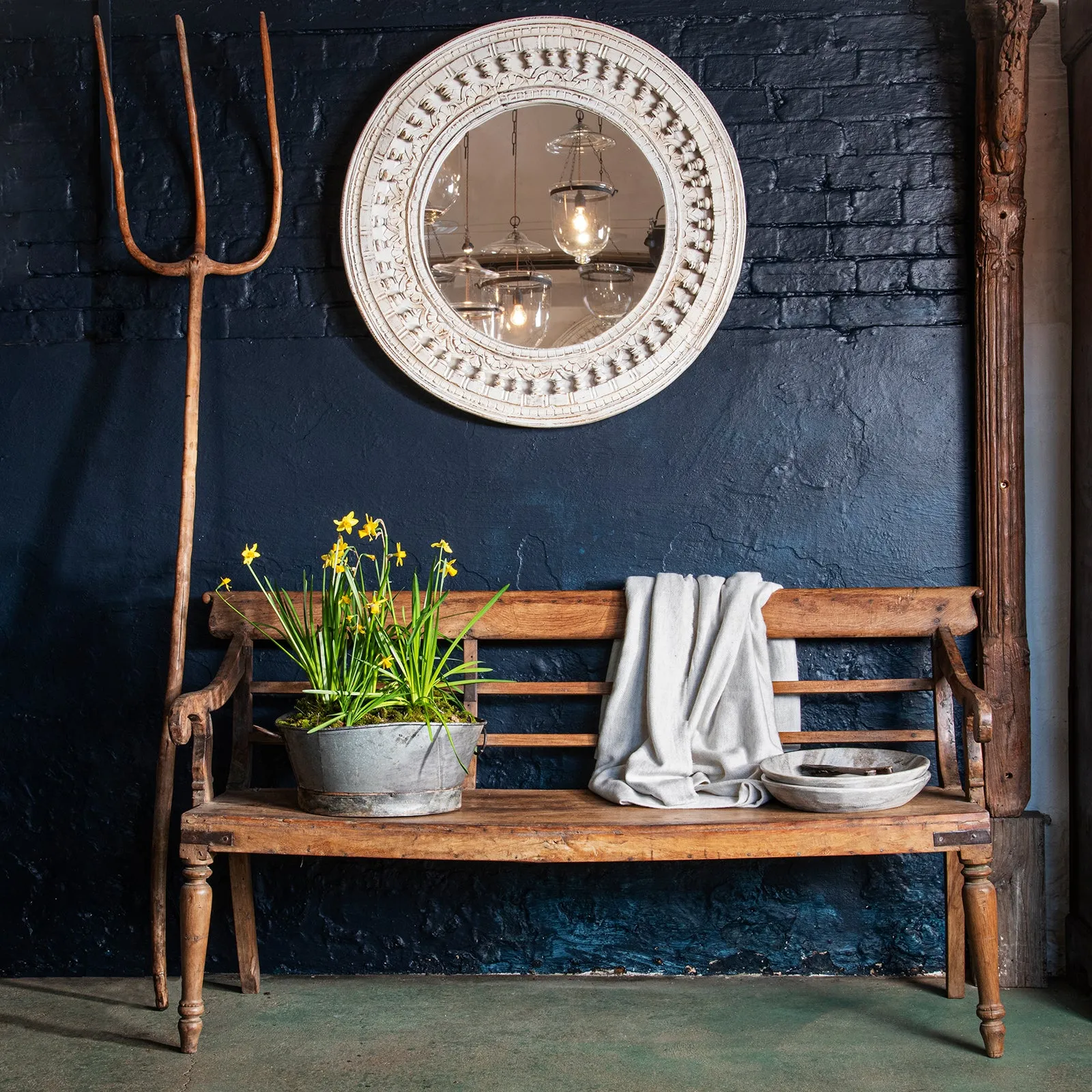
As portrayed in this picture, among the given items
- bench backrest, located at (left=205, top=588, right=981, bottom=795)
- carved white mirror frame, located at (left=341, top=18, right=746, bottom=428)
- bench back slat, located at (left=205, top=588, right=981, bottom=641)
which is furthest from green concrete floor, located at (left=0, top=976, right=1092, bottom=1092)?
carved white mirror frame, located at (left=341, top=18, right=746, bottom=428)

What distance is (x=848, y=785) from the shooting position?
7.46ft

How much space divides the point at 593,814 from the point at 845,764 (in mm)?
607

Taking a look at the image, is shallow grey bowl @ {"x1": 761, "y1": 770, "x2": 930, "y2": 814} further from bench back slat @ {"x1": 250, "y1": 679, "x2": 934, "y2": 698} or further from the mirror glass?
the mirror glass

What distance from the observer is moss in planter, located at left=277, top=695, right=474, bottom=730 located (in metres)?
2.29

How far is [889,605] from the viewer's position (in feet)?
8.75

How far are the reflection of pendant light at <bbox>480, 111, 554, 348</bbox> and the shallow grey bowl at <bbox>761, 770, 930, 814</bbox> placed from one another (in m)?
1.25

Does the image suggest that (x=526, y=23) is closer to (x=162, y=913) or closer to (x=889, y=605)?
(x=889, y=605)

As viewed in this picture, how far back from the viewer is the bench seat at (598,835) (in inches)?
87.1

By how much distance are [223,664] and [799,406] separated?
1.52 m

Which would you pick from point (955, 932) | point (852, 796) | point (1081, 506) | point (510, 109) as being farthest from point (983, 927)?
point (510, 109)

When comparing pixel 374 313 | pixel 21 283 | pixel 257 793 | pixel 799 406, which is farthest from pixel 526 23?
pixel 257 793

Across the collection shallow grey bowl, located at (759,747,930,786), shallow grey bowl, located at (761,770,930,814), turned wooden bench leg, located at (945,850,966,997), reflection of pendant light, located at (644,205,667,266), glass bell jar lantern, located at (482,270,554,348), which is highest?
reflection of pendant light, located at (644,205,667,266)

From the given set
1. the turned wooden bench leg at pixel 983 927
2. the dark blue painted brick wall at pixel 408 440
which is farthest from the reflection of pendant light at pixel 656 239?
the turned wooden bench leg at pixel 983 927

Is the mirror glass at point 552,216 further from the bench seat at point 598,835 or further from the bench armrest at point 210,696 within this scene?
the bench seat at point 598,835
